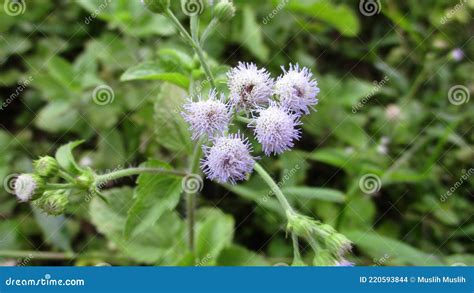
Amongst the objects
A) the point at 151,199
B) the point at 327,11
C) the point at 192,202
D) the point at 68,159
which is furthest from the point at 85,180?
the point at 327,11

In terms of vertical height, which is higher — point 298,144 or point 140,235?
point 298,144

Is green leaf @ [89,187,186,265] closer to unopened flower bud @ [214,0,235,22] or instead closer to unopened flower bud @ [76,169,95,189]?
unopened flower bud @ [76,169,95,189]

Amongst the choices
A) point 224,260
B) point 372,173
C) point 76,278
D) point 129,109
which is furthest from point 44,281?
point 372,173

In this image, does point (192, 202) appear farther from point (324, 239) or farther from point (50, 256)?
point (50, 256)

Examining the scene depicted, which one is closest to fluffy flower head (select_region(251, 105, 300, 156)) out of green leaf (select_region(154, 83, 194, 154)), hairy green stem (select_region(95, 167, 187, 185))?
hairy green stem (select_region(95, 167, 187, 185))

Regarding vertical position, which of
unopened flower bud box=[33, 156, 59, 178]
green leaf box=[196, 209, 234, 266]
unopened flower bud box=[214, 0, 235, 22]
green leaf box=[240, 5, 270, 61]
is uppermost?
green leaf box=[240, 5, 270, 61]

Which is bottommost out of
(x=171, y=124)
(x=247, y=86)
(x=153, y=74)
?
(x=171, y=124)

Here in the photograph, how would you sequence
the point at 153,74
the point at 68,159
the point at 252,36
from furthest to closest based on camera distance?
the point at 252,36, the point at 153,74, the point at 68,159
